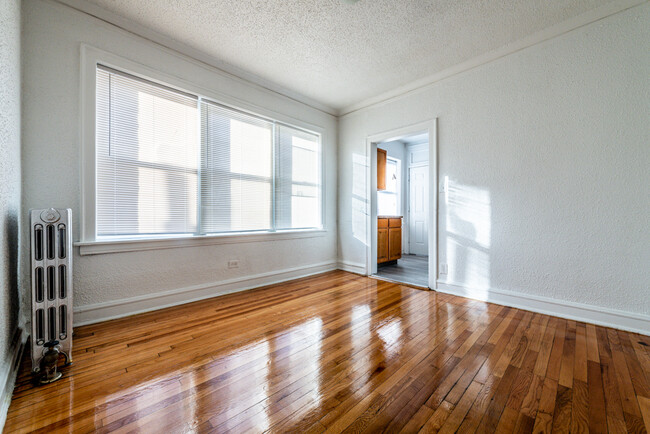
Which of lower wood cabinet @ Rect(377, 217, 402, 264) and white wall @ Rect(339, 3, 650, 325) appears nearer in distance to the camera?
white wall @ Rect(339, 3, 650, 325)

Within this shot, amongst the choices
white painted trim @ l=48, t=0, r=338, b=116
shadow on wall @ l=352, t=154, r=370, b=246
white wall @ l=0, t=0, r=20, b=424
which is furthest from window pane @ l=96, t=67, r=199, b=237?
shadow on wall @ l=352, t=154, r=370, b=246

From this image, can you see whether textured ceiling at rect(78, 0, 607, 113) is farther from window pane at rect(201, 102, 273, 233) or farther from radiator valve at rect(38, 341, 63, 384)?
radiator valve at rect(38, 341, 63, 384)

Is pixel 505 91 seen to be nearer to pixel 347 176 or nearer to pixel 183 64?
pixel 347 176

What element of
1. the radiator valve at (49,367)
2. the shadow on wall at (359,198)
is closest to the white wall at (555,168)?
the shadow on wall at (359,198)

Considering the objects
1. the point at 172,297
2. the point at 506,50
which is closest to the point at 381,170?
the point at 506,50

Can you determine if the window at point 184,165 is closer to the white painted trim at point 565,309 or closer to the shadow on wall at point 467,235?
the shadow on wall at point 467,235

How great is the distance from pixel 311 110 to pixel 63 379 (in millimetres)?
4015

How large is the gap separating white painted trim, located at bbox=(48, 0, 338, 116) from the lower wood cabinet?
2467mm

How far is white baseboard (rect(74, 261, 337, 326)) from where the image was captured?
7.59 ft

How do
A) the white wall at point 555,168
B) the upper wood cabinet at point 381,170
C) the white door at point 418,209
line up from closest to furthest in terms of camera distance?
1. the white wall at point 555,168
2. the upper wood cabinet at point 381,170
3. the white door at point 418,209

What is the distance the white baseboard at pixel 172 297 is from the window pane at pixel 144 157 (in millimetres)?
649

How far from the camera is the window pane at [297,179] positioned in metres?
3.86

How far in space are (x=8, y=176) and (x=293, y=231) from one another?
9.20ft

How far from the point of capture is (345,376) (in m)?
1.56
